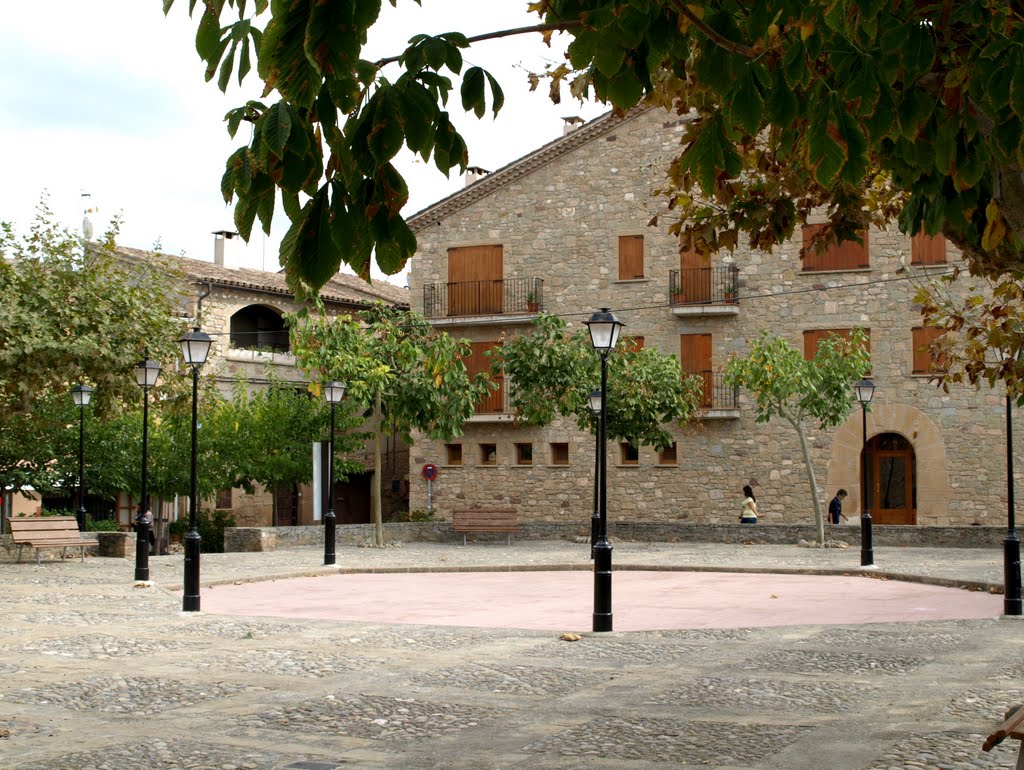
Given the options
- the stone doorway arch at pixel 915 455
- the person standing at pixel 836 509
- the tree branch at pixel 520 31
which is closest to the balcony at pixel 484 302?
the stone doorway arch at pixel 915 455

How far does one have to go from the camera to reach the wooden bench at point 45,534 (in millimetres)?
22597

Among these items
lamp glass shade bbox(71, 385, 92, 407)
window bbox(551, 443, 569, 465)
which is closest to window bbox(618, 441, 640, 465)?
window bbox(551, 443, 569, 465)

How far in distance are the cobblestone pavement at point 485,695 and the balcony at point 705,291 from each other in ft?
71.0

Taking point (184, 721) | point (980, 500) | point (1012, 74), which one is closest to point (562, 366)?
point (980, 500)

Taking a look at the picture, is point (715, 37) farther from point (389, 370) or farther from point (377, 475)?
point (377, 475)

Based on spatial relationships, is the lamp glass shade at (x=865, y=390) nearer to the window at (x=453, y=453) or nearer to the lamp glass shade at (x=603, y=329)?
the lamp glass shade at (x=603, y=329)

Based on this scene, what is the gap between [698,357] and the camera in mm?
35156

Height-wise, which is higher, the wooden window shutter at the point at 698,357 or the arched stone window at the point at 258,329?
the arched stone window at the point at 258,329

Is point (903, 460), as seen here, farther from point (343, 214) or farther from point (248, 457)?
point (343, 214)

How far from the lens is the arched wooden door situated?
34.2 m

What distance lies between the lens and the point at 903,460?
3434 centimetres

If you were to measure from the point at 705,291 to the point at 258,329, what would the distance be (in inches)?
628

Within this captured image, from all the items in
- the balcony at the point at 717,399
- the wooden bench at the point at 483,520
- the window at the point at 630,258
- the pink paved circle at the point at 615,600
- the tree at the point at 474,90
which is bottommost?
the pink paved circle at the point at 615,600

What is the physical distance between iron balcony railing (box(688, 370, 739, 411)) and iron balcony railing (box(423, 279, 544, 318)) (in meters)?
5.12
